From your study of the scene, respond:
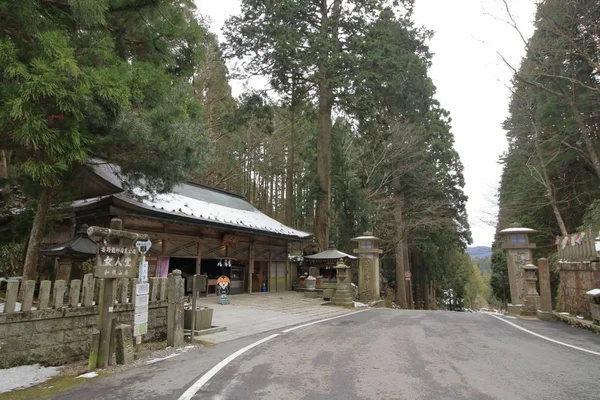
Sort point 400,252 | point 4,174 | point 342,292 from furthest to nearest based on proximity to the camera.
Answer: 1. point 400,252
2. point 342,292
3. point 4,174

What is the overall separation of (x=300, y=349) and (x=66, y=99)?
5.37m

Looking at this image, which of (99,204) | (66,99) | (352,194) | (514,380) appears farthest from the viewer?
(352,194)

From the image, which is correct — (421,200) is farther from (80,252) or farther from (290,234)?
(80,252)

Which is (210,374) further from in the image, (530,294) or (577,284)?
(530,294)

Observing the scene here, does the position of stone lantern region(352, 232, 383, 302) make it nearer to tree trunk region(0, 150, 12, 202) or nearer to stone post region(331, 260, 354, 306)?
stone post region(331, 260, 354, 306)

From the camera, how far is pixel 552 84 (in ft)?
53.0

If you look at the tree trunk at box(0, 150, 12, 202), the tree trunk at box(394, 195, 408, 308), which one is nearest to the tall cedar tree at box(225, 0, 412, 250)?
the tree trunk at box(394, 195, 408, 308)

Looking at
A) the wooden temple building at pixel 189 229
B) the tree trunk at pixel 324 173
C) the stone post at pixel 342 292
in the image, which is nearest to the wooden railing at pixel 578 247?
the stone post at pixel 342 292

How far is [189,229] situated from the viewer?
46.7 feet

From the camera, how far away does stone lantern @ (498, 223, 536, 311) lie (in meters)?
12.5

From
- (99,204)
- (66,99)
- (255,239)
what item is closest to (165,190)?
(66,99)

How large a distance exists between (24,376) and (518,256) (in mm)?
14177

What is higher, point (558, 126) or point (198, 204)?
point (558, 126)

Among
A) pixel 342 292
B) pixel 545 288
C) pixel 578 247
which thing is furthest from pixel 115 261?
pixel 545 288
